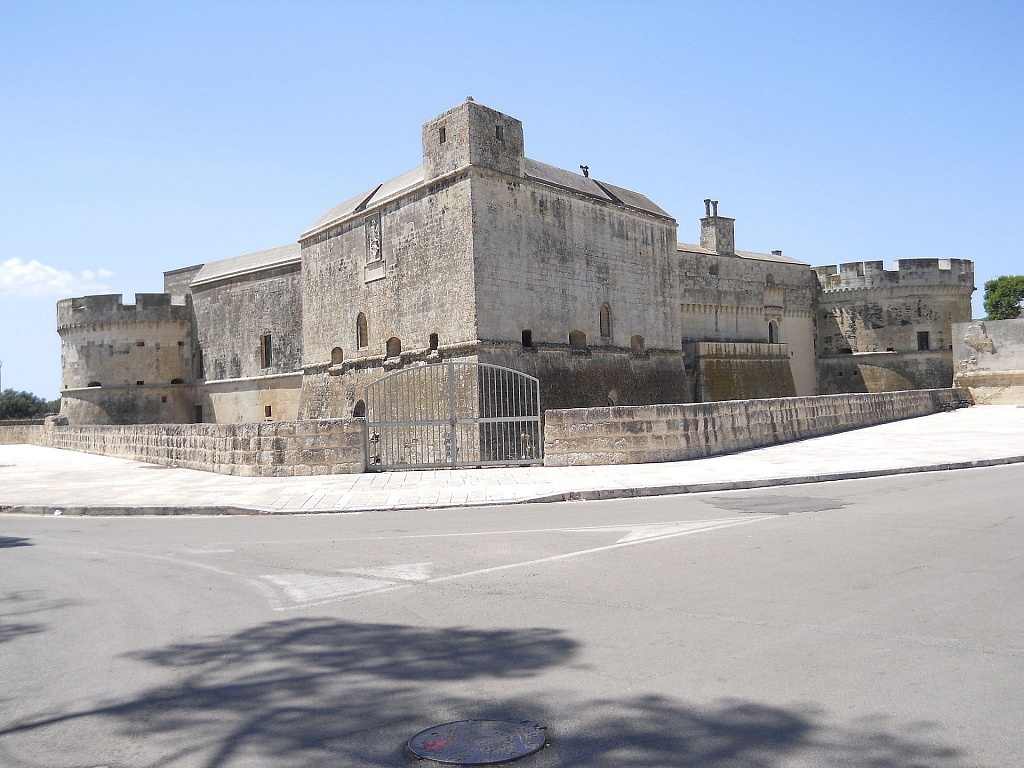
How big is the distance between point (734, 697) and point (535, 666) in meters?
0.99

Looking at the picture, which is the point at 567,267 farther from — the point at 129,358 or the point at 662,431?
the point at 129,358

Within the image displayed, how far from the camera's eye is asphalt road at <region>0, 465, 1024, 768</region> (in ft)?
10.3

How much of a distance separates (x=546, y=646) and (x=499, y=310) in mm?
16436

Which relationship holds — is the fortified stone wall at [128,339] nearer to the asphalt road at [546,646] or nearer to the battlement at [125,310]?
the battlement at [125,310]

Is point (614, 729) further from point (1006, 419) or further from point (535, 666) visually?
point (1006, 419)

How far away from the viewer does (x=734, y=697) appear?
3480 millimetres

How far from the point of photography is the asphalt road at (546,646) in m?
3.14

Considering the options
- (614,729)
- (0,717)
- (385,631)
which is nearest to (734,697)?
(614,729)

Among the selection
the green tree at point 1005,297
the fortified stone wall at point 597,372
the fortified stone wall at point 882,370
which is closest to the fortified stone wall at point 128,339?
the fortified stone wall at point 597,372

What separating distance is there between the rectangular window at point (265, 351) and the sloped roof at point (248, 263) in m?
2.72

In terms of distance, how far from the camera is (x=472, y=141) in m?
20.1

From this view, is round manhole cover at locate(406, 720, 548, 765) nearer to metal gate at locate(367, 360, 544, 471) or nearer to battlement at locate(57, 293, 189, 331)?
metal gate at locate(367, 360, 544, 471)

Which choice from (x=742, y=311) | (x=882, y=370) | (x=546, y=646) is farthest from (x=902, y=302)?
(x=546, y=646)

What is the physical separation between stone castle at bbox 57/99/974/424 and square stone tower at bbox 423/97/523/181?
53mm
